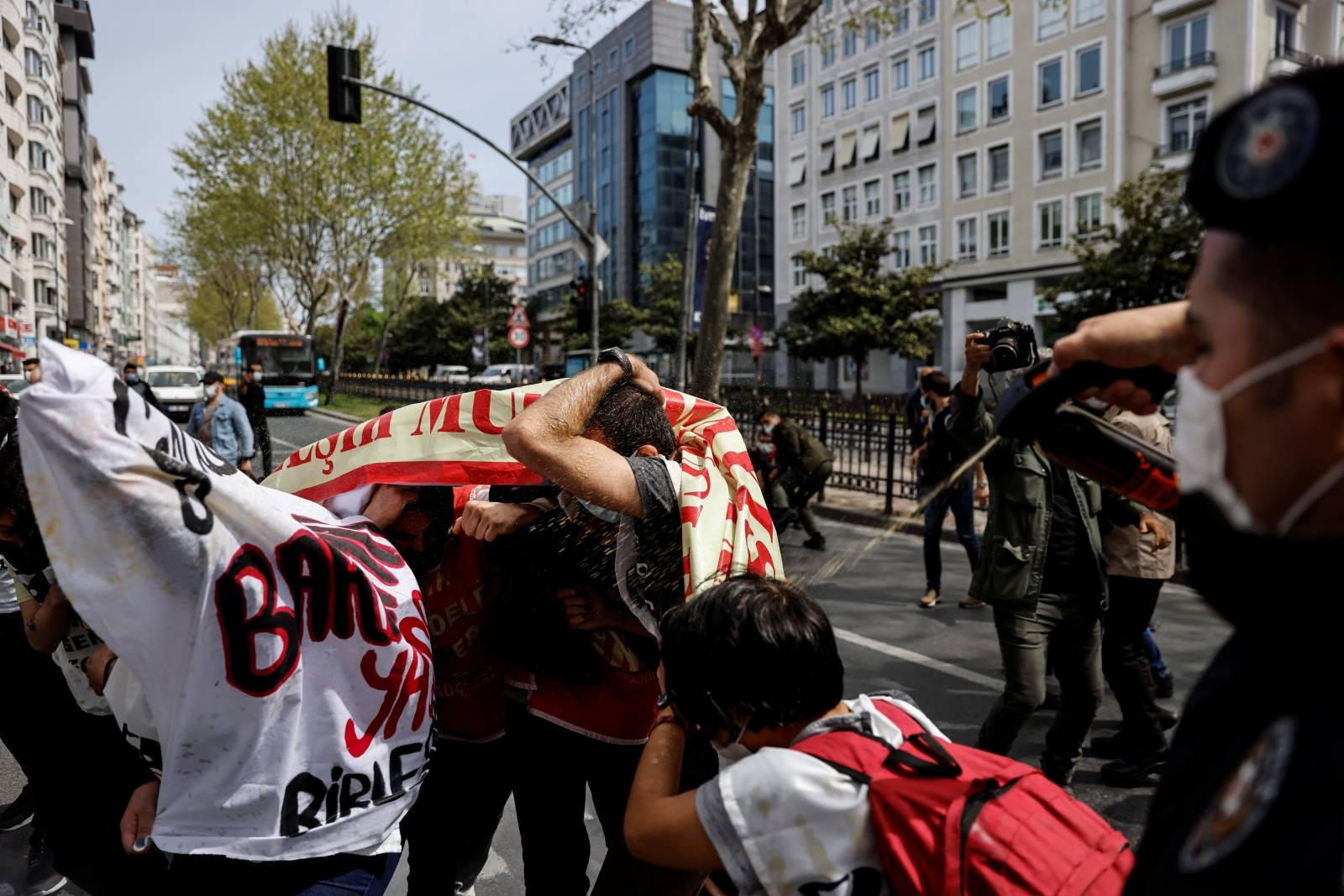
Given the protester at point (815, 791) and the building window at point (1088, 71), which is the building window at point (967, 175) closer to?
the building window at point (1088, 71)

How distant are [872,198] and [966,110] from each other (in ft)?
19.7

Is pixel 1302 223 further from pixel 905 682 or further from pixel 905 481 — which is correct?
pixel 905 481

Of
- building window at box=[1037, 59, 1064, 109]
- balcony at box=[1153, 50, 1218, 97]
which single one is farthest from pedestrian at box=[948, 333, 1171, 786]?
building window at box=[1037, 59, 1064, 109]

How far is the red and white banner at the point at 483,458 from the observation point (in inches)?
74.7

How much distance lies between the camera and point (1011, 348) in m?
2.08

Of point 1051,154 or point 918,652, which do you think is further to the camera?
point 1051,154

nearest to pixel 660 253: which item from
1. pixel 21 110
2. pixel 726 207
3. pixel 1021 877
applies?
pixel 21 110

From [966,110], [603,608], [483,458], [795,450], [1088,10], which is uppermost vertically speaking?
[1088,10]

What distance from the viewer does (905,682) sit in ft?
16.9

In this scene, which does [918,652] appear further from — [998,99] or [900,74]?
[900,74]

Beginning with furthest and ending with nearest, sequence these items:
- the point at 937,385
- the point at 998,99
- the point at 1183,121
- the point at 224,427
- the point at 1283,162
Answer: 1. the point at 998,99
2. the point at 1183,121
3. the point at 224,427
4. the point at 937,385
5. the point at 1283,162

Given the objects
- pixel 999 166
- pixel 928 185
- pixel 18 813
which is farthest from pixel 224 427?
pixel 928 185

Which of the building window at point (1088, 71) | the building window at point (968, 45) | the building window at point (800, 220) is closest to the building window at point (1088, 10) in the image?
the building window at point (1088, 71)

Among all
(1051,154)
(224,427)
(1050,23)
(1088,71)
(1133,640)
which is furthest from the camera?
(1051,154)
